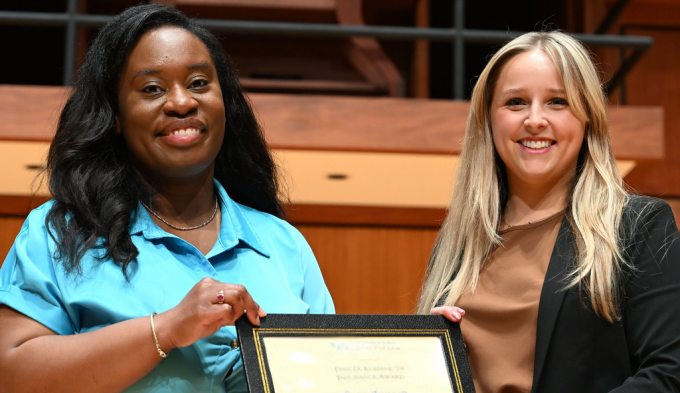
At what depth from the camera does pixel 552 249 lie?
1.85m

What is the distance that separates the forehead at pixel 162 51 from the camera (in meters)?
1.70

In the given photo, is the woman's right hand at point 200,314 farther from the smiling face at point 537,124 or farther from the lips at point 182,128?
the smiling face at point 537,124

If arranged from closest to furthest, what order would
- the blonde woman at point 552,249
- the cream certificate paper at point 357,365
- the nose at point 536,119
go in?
the cream certificate paper at point 357,365 < the blonde woman at point 552,249 < the nose at point 536,119

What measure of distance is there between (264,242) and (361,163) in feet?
5.68

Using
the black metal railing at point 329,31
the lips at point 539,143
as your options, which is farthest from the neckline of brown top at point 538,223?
the black metal railing at point 329,31

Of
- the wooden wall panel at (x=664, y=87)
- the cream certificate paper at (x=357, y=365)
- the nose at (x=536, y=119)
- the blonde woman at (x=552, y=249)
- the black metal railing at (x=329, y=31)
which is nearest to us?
the cream certificate paper at (x=357, y=365)

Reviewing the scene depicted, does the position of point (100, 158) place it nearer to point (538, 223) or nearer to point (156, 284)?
point (156, 284)

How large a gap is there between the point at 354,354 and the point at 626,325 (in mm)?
552

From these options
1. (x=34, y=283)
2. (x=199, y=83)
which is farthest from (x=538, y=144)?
(x=34, y=283)

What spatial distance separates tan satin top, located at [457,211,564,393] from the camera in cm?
176

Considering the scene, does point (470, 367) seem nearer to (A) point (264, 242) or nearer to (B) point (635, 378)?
(B) point (635, 378)

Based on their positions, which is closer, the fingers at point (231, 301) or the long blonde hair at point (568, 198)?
the fingers at point (231, 301)

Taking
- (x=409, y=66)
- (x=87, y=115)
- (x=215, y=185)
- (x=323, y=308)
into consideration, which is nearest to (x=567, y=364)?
(x=323, y=308)

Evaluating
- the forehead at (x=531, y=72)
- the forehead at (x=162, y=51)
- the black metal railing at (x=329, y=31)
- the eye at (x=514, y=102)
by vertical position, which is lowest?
the eye at (x=514, y=102)
